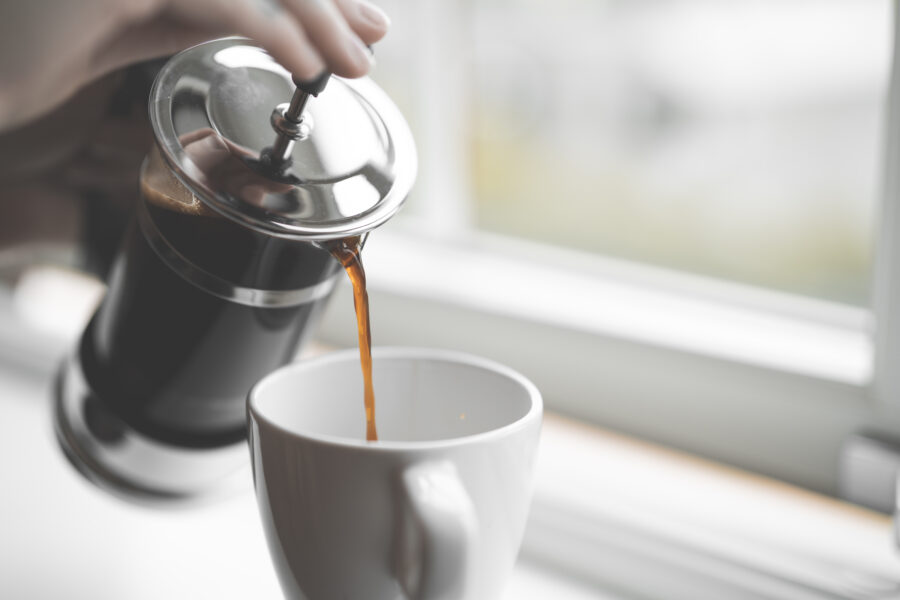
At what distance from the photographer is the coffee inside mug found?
1.21ft

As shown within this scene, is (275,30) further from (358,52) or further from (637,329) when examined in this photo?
(637,329)

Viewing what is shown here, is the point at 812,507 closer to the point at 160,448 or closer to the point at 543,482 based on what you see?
the point at 543,482

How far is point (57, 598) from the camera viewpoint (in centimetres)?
44

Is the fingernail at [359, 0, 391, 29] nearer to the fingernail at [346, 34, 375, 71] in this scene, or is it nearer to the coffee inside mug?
the fingernail at [346, 34, 375, 71]

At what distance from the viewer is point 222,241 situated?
0.32 meters


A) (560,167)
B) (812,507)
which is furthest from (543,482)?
(560,167)

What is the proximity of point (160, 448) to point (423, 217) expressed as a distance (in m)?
0.38

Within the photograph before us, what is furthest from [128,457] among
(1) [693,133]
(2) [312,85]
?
(1) [693,133]

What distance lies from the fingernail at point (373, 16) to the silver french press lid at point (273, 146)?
30mm

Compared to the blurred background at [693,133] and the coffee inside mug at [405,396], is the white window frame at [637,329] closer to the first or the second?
the coffee inside mug at [405,396]

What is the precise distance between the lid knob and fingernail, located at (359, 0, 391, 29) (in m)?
0.03

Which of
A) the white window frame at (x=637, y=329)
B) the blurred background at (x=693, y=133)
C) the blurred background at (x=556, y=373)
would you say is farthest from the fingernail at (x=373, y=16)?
the blurred background at (x=693, y=133)

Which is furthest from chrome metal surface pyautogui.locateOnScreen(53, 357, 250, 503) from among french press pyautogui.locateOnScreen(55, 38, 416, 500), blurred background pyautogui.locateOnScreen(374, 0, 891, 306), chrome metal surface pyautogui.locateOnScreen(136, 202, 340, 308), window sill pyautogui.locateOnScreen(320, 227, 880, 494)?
blurred background pyautogui.locateOnScreen(374, 0, 891, 306)

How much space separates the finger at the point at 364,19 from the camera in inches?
12.6
